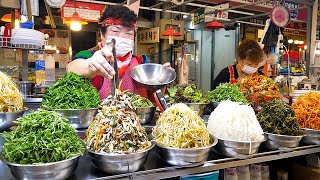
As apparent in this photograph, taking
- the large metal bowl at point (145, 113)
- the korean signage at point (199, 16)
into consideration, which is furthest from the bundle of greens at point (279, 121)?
the korean signage at point (199, 16)

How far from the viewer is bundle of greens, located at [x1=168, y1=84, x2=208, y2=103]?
7.30 ft

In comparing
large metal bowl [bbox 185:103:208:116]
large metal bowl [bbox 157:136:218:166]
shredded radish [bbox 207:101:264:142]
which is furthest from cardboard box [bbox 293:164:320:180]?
large metal bowl [bbox 157:136:218:166]

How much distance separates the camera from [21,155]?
1124mm

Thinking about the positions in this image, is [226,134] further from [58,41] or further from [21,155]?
[58,41]

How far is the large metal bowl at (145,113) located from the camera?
187 cm

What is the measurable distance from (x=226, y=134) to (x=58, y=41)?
887cm

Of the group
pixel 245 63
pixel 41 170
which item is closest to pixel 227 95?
pixel 245 63

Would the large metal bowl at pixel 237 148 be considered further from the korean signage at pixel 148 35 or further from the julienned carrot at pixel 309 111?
the korean signage at pixel 148 35

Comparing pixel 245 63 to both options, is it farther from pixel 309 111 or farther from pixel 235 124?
pixel 235 124

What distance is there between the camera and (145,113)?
1899 millimetres

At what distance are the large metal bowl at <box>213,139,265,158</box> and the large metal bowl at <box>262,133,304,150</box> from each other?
0.19 m

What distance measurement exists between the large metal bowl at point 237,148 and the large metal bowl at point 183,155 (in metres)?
0.20

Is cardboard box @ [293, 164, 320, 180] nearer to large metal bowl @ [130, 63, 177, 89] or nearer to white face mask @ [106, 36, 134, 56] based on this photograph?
large metal bowl @ [130, 63, 177, 89]

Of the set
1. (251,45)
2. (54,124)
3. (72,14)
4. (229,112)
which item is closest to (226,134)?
(229,112)
